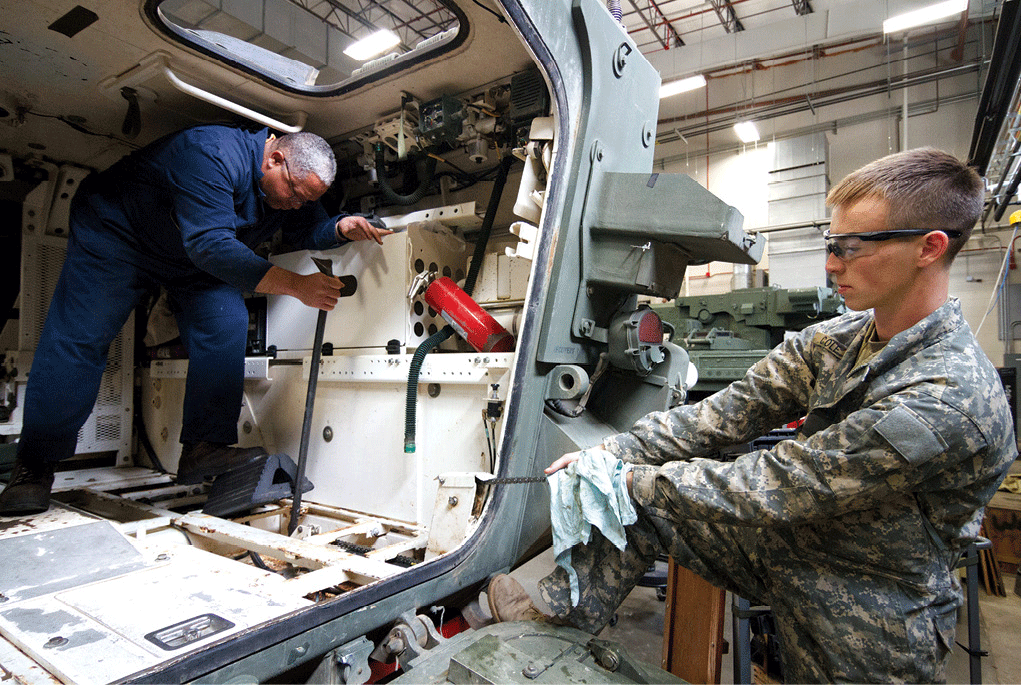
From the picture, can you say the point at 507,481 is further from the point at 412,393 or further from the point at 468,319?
the point at 468,319

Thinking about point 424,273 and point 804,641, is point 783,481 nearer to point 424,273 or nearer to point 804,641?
point 804,641

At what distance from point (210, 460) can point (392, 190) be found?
1.47 metres

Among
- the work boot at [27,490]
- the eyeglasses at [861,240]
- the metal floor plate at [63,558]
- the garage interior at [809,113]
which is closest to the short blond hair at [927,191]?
the eyeglasses at [861,240]

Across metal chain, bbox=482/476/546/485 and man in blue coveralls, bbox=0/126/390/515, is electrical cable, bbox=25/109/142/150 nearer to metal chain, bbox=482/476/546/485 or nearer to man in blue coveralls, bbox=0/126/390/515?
man in blue coveralls, bbox=0/126/390/515

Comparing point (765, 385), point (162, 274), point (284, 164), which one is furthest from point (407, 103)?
point (765, 385)

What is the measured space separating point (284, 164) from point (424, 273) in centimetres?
69

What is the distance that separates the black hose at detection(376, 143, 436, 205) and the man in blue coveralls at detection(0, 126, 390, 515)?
1.09 ft

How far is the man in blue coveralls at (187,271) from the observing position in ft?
6.89

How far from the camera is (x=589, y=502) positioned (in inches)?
61.6

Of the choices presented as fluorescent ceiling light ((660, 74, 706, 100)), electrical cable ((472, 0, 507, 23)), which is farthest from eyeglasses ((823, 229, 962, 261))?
fluorescent ceiling light ((660, 74, 706, 100))

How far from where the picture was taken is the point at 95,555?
5.41ft

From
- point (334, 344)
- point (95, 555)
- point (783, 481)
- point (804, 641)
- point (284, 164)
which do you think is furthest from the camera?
point (334, 344)

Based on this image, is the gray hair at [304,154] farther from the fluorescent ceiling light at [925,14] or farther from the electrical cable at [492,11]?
the fluorescent ceiling light at [925,14]

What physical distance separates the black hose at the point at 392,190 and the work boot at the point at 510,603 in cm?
187
